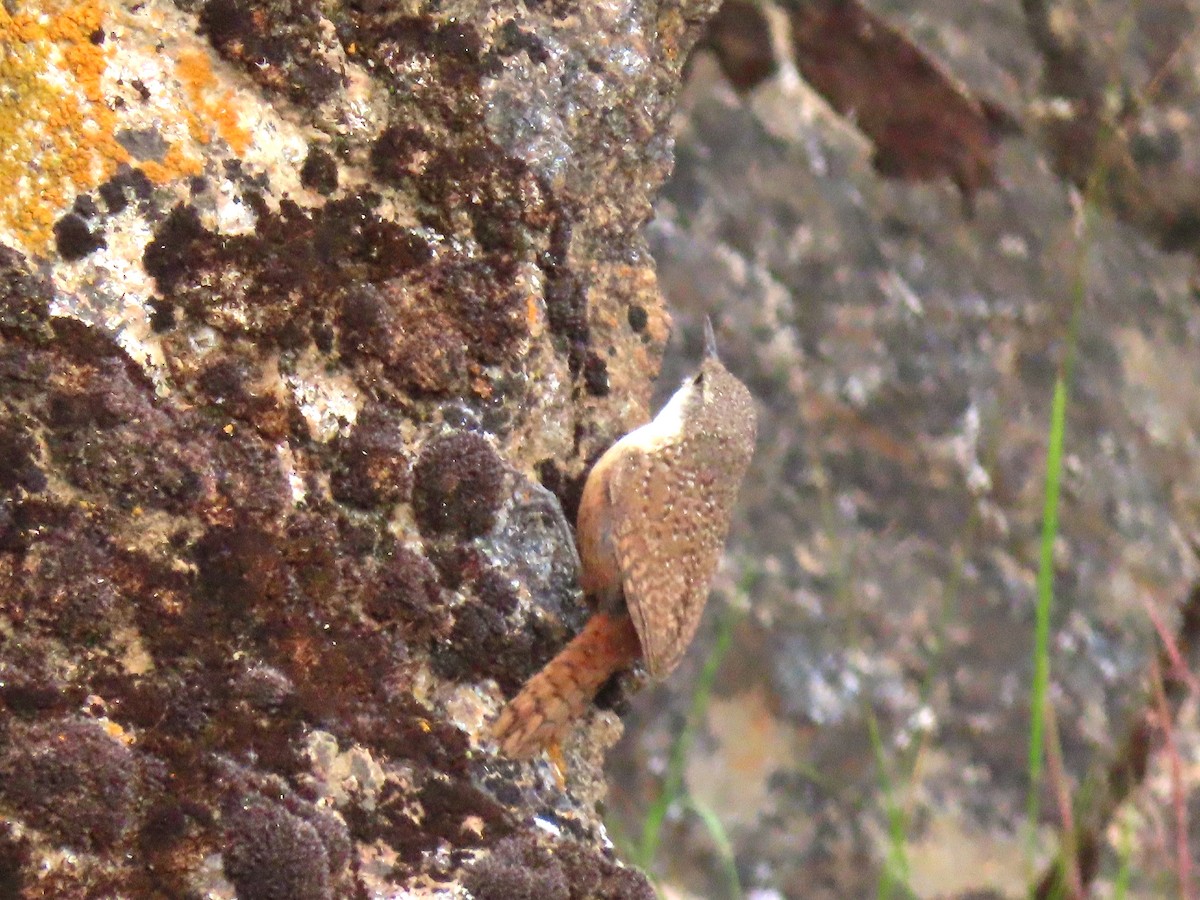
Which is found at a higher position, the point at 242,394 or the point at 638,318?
the point at 638,318

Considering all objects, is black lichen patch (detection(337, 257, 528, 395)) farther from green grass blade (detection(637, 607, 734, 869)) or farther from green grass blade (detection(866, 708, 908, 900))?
green grass blade (detection(866, 708, 908, 900))

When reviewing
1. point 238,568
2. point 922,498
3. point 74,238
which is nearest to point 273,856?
point 238,568

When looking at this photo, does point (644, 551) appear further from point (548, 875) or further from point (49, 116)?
point (49, 116)

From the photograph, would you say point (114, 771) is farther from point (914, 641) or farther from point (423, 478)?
point (914, 641)

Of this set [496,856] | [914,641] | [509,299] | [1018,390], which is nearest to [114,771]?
[496,856]

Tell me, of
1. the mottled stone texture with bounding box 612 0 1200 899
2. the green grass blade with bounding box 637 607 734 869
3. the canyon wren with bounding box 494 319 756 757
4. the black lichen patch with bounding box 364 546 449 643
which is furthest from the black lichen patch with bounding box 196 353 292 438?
the mottled stone texture with bounding box 612 0 1200 899
